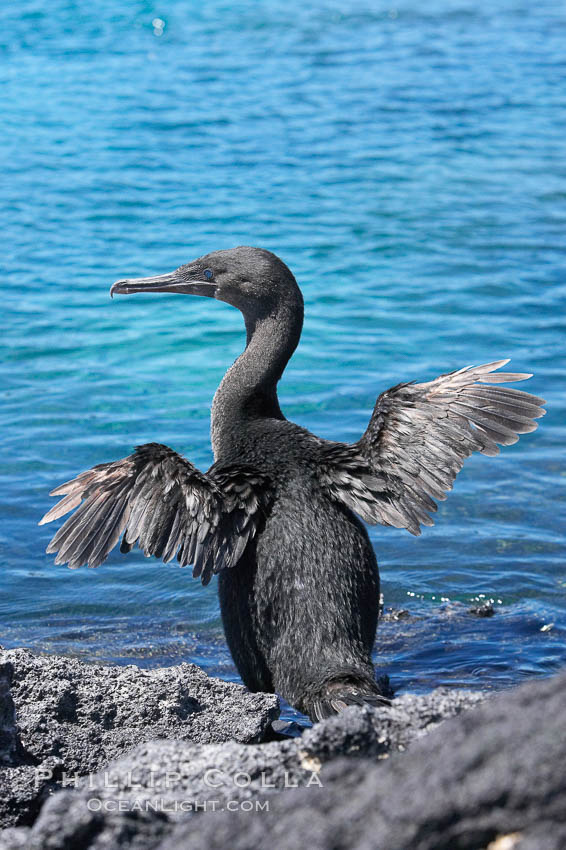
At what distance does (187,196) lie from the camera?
1210cm

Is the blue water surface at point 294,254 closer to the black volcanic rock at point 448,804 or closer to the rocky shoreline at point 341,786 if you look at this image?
the rocky shoreline at point 341,786

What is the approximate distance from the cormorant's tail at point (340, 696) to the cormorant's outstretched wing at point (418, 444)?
24.7 inches

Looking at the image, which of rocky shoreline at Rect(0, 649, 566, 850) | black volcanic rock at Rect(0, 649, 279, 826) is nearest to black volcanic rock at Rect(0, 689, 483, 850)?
rocky shoreline at Rect(0, 649, 566, 850)

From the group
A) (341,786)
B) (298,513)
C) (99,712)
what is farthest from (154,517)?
(341,786)

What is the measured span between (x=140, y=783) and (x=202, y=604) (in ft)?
10.8

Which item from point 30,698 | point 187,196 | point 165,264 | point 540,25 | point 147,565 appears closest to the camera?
point 30,698

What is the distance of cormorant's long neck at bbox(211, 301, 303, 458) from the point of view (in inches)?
168

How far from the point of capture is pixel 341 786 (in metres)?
1.61

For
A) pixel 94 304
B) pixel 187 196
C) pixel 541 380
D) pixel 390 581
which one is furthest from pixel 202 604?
pixel 187 196

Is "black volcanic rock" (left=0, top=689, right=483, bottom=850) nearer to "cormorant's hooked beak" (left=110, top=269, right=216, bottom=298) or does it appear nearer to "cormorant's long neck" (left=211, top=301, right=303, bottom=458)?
"cormorant's long neck" (left=211, top=301, right=303, bottom=458)

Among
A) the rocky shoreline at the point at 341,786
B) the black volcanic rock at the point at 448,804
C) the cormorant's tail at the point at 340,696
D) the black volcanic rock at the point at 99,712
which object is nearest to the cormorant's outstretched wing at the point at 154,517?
the black volcanic rock at the point at 99,712

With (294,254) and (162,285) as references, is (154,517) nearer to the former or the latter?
(162,285)

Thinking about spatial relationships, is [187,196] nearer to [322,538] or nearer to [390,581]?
[390,581]

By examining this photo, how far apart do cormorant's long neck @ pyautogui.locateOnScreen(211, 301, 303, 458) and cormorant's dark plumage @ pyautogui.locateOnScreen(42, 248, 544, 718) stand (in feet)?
0.26
